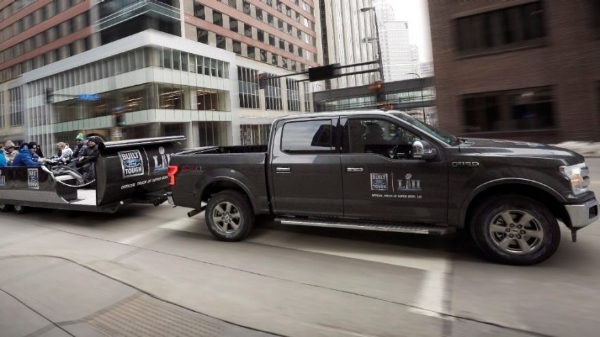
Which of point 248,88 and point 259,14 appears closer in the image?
point 248,88

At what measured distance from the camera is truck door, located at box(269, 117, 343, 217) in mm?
5164

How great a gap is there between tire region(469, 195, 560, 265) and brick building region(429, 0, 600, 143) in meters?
17.3

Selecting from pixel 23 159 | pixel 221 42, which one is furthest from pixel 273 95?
pixel 23 159

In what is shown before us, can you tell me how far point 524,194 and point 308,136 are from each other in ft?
8.94

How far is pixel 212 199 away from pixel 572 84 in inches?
757

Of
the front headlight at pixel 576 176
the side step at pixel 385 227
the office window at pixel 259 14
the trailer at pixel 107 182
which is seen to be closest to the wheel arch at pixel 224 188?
the side step at pixel 385 227

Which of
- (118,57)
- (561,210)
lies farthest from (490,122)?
(118,57)

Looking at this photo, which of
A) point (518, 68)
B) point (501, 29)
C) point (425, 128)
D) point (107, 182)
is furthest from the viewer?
point (501, 29)

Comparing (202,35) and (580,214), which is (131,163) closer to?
(580,214)

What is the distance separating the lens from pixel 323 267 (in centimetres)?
471

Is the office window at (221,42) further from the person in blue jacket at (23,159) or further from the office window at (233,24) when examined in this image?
the person in blue jacket at (23,159)

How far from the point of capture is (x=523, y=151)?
14.2 feet

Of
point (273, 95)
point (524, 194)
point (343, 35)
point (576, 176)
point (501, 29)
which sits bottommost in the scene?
point (524, 194)

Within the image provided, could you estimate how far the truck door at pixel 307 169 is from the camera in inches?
203
